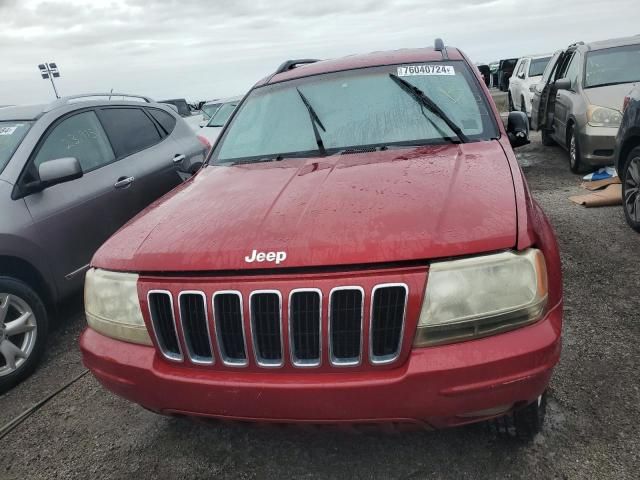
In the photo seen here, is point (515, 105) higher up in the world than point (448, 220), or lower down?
lower down

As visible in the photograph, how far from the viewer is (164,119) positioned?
528cm

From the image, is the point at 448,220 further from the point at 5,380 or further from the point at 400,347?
the point at 5,380

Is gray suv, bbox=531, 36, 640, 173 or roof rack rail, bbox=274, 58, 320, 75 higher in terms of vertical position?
roof rack rail, bbox=274, 58, 320, 75

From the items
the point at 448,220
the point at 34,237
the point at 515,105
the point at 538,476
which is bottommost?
the point at 515,105

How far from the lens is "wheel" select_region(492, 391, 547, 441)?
6.73 ft

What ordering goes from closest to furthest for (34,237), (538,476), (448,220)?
1. (448,220)
2. (538,476)
3. (34,237)

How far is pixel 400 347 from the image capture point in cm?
169

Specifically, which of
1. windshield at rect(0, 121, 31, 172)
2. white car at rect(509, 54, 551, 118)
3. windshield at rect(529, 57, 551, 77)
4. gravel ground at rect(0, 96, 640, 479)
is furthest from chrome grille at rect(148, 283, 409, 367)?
windshield at rect(529, 57, 551, 77)

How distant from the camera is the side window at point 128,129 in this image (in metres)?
4.44

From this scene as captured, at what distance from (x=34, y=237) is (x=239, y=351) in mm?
2302

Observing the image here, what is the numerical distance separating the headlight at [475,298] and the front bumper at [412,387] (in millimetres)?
46

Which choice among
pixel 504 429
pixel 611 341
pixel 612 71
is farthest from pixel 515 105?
pixel 504 429

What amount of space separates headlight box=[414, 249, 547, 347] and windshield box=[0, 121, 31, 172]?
126 inches

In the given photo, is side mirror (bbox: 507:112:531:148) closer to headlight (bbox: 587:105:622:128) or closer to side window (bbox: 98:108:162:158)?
side window (bbox: 98:108:162:158)
